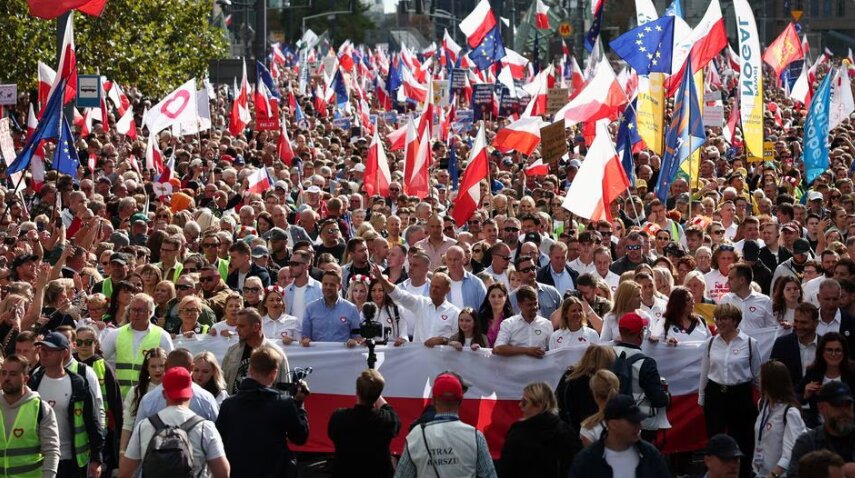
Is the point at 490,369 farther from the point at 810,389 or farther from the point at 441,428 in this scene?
the point at 441,428

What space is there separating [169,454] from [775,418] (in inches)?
131

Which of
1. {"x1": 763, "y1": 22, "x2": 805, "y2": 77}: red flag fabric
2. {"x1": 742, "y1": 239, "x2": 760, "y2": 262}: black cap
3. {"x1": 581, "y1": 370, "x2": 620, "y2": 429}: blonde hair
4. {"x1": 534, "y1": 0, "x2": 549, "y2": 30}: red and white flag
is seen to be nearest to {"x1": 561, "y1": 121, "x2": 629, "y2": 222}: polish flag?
{"x1": 742, "y1": 239, "x2": 760, "y2": 262}: black cap

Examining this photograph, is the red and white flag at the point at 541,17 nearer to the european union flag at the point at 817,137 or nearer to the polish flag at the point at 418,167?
the european union flag at the point at 817,137

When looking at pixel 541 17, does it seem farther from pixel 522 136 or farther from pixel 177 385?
pixel 177 385

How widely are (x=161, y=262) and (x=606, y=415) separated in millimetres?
6910

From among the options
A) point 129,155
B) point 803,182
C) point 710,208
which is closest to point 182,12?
point 129,155

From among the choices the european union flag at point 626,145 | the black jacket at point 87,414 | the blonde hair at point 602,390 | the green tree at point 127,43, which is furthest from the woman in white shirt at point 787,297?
the green tree at point 127,43

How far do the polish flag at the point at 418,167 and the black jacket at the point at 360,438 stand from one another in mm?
11221

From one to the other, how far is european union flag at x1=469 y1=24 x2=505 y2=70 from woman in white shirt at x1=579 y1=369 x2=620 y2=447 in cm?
2454

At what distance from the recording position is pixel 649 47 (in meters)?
18.8

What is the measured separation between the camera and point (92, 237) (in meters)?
15.5

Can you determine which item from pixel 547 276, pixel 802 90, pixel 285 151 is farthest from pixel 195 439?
pixel 802 90

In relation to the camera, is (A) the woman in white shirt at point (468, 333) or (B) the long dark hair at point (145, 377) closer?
(B) the long dark hair at point (145, 377)

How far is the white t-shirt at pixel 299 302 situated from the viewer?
1234 centimetres
